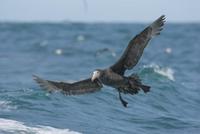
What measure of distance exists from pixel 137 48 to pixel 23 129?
3143 mm

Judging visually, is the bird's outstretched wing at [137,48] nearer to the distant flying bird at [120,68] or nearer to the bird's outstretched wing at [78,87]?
the distant flying bird at [120,68]

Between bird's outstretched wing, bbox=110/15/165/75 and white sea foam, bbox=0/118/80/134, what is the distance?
7.19ft

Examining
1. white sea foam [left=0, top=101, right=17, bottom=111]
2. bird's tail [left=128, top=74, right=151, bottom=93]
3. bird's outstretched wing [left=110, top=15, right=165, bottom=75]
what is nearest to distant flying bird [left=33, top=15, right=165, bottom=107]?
bird's outstretched wing [left=110, top=15, right=165, bottom=75]

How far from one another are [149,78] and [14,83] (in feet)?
16.3

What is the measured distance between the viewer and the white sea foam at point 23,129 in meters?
14.9

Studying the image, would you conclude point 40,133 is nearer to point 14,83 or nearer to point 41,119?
point 41,119

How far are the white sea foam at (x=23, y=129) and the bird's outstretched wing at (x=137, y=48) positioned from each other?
2191mm

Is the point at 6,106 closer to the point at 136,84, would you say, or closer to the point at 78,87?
the point at 78,87

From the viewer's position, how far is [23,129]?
49.7 ft

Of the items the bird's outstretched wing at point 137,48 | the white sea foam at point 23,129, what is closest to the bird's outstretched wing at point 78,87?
the bird's outstretched wing at point 137,48

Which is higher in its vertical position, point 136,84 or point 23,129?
point 136,84

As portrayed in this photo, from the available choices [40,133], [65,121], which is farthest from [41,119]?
[40,133]

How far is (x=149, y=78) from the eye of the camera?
2519 cm

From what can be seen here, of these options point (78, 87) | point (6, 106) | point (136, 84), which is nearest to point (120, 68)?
point (136, 84)
